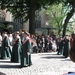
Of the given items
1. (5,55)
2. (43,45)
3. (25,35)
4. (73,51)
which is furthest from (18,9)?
(73,51)

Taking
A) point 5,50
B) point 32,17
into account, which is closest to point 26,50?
point 5,50

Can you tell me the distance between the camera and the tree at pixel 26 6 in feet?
107

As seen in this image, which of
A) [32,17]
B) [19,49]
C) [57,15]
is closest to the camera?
[19,49]

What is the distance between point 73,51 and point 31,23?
97.3 feet

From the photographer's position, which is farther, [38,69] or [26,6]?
[26,6]

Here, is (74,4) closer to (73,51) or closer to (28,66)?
(28,66)

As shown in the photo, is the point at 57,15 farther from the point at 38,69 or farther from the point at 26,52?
the point at 38,69

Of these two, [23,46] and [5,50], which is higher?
[23,46]

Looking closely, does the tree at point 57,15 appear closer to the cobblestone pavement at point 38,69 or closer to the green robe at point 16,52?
the green robe at point 16,52

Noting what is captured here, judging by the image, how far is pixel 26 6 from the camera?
34.8 meters

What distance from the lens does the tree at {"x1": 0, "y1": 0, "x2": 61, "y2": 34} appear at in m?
32.6

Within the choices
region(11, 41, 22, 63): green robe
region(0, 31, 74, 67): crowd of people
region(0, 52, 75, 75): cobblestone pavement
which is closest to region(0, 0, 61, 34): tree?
region(0, 31, 74, 67): crowd of people

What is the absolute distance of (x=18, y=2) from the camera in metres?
34.7

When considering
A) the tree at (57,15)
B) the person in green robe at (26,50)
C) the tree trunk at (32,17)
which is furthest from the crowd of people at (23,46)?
the tree at (57,15)
